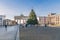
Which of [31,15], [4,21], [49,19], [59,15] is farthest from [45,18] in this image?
[4,21]

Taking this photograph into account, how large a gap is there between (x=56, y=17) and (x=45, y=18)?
289 inches

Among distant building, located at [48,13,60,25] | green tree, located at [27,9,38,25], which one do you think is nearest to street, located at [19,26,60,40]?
green tree, located at [27,9,38,25]

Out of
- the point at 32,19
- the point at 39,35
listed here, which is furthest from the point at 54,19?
the point at 39,35

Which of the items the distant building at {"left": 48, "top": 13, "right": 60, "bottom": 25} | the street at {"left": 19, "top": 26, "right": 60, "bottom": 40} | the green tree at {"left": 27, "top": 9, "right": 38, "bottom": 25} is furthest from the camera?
the distant building at {"left": 48, "top": 13, "right": 60, "bottom": 25}

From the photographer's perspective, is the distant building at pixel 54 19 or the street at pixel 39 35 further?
the distant building at pixel 54 19

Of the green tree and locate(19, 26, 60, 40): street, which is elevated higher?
the green tree

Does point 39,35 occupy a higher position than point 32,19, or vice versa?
point 32,19

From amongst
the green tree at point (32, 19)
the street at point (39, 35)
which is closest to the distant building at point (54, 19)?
the green tree at point (32, 19)

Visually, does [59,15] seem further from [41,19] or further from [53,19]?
[41,19]

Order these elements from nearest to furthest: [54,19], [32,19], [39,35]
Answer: [39,35]
[32,19]
[54,19]

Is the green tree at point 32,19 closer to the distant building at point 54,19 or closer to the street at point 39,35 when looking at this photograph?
the distant building at point 54,19

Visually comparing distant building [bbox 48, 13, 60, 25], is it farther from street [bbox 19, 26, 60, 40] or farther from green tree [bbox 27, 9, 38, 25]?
street [bbox 19, 26, 60, 40]

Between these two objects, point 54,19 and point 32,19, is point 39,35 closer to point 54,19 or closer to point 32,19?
point 32,19

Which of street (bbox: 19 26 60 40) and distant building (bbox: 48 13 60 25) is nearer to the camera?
street (bbox: 19 26 60 40)
